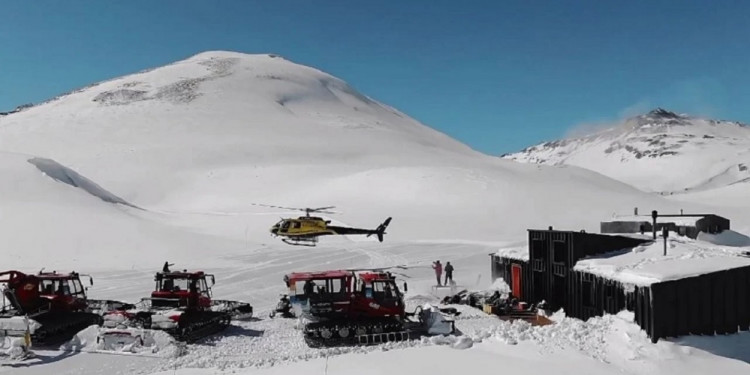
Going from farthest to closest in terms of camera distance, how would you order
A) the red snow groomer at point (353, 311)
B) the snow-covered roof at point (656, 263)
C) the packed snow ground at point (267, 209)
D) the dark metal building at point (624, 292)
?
1. the snow-covered roof at point (656, 263)
2. the red snow groomer at point (353, 311)
3. the dark metal building at point (624, 292)
4. the packed snow ground at point (267, 209)

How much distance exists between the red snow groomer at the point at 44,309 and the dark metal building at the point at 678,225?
3914 centimetres

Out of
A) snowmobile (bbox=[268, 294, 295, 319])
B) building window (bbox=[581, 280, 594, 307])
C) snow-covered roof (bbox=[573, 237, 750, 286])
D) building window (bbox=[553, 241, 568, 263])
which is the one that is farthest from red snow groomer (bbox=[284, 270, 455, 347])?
building window (bbox=[553, 241, 568, 263])

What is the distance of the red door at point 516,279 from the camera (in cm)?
2542

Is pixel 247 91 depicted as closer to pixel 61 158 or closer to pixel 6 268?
pixel 61 158

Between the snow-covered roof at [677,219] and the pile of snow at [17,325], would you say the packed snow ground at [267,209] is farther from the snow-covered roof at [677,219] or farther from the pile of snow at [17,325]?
the snow-covered roof at [677,219]

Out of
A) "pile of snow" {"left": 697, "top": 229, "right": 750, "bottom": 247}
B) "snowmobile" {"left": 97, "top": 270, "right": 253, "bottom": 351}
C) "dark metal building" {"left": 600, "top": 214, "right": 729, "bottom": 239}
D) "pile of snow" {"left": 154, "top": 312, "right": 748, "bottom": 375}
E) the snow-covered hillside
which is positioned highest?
the snow-covered hillside

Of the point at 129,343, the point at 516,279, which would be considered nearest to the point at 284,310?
the point at 129,343

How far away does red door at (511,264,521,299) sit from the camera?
25422 millimetres

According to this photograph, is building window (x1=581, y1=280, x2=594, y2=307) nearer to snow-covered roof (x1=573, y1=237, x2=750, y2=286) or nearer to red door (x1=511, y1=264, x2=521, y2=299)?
snow-covered roof (x1=573, y1=237, x2=750, y2=286)

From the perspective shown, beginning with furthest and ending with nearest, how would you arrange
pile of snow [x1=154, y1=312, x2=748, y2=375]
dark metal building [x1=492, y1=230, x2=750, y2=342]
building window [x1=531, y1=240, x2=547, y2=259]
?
1. building window [x1=531, y1=240, x2=547, y2=259]
2. dark metal building [x1=492, y1=230, x2=750, y2=342]
3. pile of snow [x1=154, y1=312, x2=748, y2=375]

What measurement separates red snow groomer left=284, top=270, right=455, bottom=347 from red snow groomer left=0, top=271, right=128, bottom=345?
21.0ft

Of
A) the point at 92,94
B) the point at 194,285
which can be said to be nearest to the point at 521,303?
the point at 194,285

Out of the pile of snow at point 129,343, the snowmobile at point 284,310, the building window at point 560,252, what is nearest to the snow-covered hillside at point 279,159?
the snowmobile at point 284,310

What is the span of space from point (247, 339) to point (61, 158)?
102 m
